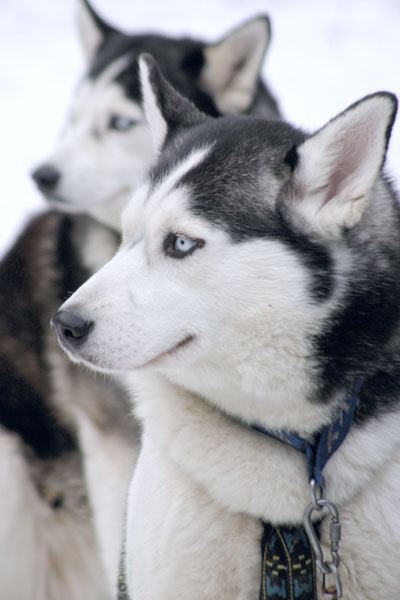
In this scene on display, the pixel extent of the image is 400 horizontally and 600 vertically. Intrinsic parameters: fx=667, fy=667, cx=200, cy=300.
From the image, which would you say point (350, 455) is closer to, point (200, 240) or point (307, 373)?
point (307, 373)

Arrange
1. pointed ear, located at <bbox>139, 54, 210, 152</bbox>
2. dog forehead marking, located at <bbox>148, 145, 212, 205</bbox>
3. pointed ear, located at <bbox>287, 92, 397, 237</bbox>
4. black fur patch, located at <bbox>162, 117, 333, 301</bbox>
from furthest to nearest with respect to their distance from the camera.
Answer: pointed ear, located at <bbox>139, 54, 210, 152</bbox>, dog forehead marking, located at <bbox>148, 145, 212, 205</bbox>, black fur patch, located at <bbox>162, 117, 333, 301</bbox>, pointed ear, located at <bbox>287, 92, 397, 237</bbox>

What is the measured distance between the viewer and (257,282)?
5.11 ft

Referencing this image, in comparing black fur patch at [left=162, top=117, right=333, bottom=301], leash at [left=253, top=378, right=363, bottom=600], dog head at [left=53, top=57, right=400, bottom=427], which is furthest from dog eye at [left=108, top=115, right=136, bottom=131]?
leash at [left=253, top=378, right=363, bottom=600]

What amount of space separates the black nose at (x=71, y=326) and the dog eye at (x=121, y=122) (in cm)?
147

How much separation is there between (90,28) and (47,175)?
0.89m

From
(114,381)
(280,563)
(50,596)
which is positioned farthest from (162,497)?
(50,596)

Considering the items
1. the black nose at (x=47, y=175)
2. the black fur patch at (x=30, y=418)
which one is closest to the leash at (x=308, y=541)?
the black fur patch at (x=30, y=418)

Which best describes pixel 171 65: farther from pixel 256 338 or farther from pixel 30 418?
pixel 256 338

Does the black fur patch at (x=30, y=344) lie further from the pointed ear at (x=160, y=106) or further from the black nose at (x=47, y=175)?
the pointed ear at (x=160, y=106)

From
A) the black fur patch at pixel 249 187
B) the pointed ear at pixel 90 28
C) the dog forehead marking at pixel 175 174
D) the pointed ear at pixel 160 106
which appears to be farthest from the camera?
the pointed ear at pixel 90 28

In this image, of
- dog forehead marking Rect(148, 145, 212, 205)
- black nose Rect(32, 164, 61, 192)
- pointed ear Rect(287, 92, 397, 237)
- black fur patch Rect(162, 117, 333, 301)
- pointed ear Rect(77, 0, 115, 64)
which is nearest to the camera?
pointed ear Rect(287, 92, 397, 237)

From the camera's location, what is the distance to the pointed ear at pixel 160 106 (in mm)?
1990

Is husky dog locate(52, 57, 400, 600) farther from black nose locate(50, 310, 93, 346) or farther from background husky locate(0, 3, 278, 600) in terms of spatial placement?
background husky locate(0, 3, 278, 600)

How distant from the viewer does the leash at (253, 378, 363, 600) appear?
1549 millimetres
